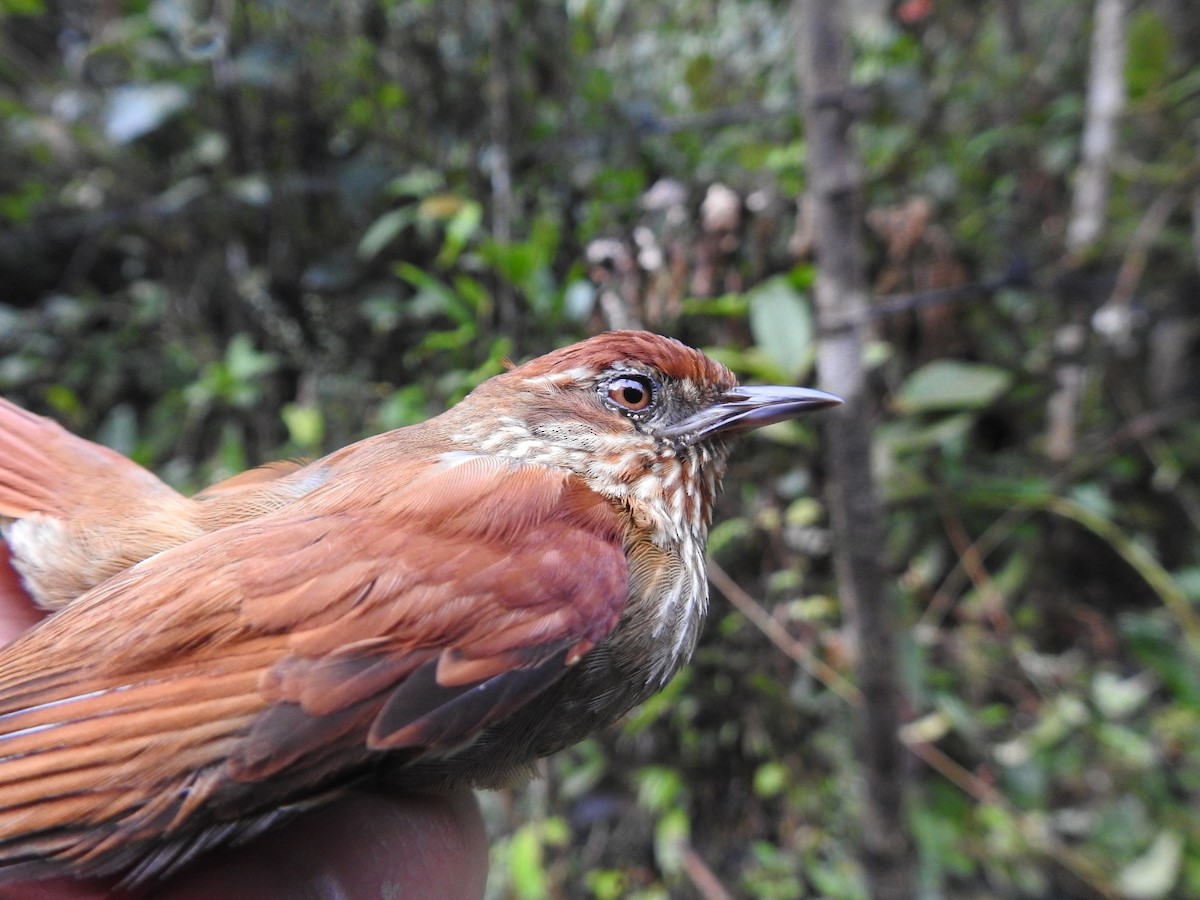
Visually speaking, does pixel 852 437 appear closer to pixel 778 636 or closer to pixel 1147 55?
pixel 778 636

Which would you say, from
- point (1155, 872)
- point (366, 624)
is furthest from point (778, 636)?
point (366, 624)

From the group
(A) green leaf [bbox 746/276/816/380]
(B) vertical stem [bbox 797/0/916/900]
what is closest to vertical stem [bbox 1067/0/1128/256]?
(A) green leaf [bbox 746/276/816/380]

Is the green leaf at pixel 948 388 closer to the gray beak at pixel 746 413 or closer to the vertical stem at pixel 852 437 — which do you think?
the vertical stem at pixel 852 437

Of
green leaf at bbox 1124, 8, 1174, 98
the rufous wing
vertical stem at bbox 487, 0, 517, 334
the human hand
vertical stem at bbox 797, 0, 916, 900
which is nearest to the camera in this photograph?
the rufous wing

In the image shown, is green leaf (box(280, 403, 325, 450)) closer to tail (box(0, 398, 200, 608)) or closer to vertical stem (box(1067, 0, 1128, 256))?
tail (box(0, 398, 200, 608))

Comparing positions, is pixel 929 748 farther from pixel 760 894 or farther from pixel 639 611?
pixel 639 611

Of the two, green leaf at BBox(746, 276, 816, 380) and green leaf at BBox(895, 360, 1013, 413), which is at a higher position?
green leaf at BBox(746, 276, 816, 380)

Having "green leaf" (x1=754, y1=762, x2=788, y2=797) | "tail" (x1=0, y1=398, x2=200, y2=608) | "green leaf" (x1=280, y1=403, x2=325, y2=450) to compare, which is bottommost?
"green leaf" (x1=754, y1=762, x2=788, y2=797)

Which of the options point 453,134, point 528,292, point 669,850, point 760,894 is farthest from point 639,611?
point 453,134
